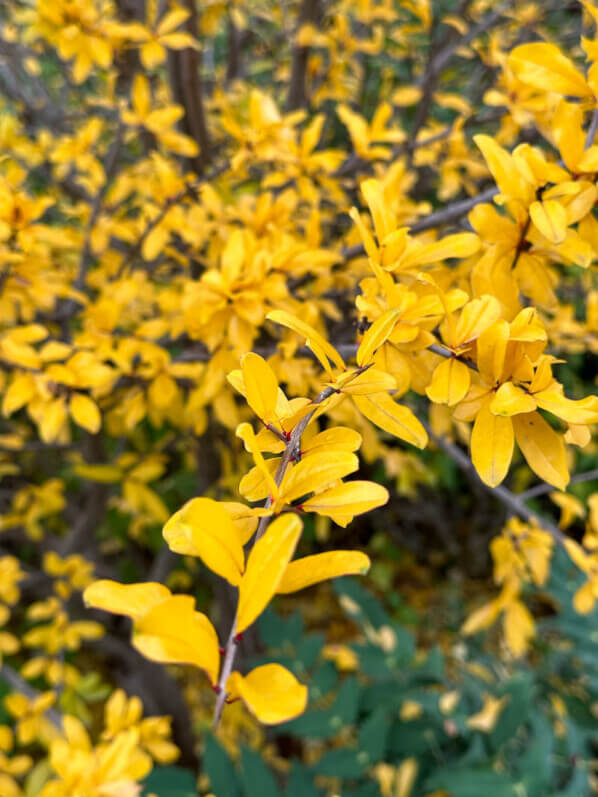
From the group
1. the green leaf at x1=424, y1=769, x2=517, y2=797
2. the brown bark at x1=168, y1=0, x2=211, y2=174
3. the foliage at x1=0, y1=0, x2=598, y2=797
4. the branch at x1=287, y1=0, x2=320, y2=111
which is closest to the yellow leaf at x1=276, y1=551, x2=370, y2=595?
the foliage at x1=0, y1=0, x2=598, y2=797

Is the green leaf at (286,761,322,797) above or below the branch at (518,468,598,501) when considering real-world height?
below

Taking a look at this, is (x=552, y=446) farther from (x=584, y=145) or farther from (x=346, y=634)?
(x=346, y=634)

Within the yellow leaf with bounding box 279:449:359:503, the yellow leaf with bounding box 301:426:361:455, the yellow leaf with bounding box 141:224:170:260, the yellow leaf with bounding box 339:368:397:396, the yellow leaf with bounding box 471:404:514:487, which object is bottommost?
the yellow leaf with bounding box 471:404:514:487

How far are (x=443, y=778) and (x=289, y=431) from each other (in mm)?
1121

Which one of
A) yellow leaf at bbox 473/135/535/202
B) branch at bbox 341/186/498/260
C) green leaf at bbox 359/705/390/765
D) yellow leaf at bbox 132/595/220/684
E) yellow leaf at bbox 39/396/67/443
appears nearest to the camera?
yellow leaf at bbox 132/595/220/684

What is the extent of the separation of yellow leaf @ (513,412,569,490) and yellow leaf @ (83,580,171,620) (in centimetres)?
30

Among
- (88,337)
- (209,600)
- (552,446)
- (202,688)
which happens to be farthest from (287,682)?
(202,688)

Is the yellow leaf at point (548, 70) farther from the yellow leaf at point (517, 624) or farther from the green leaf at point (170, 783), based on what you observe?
the green leaf at point (170, 783)

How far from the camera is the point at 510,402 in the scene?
40 cm

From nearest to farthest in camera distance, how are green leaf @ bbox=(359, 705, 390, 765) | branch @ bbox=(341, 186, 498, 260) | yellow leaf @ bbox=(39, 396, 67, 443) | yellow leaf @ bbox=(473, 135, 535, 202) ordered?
yellow leaf @ bbox=(473, 135, 535, 202) < branch @ bbox=(341, 186, 498, 260) < yellow leaf @ bbox=(39, 396, 67, 443) < green leaf @ bbox=(359, 705, 390, 765)

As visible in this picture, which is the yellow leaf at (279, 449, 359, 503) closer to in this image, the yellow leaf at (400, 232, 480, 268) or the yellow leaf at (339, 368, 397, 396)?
the yellow leaf at (339, 368, 397, 396)

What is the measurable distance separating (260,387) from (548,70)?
455mm

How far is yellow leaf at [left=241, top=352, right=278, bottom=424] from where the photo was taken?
392 mm

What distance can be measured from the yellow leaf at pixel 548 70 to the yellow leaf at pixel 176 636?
59 cm
